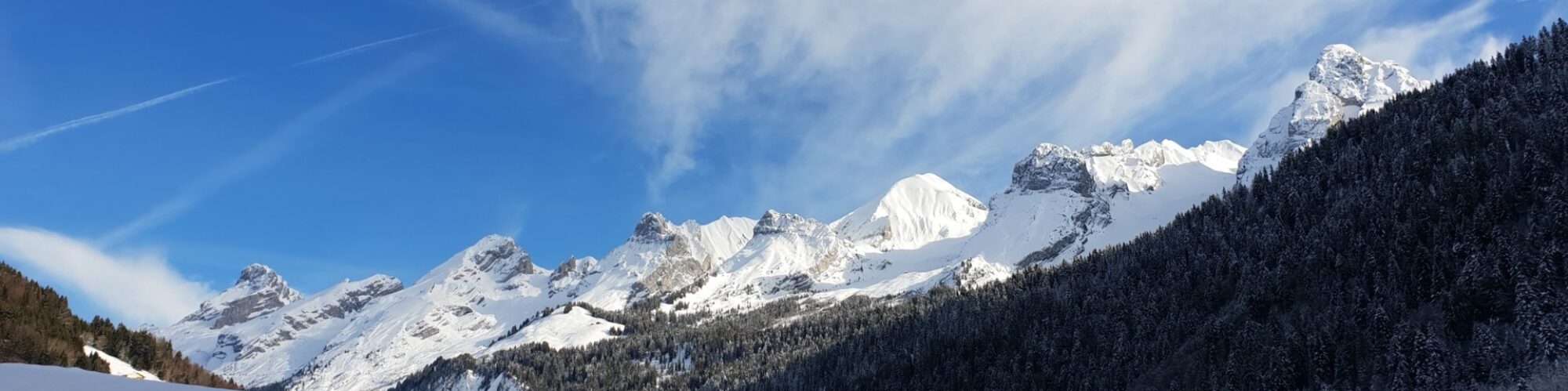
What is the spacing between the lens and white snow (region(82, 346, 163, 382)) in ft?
133

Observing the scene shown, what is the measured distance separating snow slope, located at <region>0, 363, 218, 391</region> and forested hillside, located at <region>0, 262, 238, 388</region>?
15376 mm

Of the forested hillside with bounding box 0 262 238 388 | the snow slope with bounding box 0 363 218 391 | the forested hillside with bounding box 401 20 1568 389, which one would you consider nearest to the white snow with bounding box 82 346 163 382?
the forested hillside with bounding box 0 262 238 388

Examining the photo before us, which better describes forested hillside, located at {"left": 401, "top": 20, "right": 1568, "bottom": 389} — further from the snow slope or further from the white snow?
the white snow

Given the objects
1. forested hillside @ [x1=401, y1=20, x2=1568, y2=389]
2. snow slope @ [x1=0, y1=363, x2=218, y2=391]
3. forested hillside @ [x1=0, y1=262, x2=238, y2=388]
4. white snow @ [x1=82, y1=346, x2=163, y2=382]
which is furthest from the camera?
forested hillside @ [x1=401, y1=20, x2=1568, y2=389]

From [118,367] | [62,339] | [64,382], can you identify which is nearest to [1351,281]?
[118,367]

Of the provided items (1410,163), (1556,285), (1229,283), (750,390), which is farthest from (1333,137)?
(750,390)

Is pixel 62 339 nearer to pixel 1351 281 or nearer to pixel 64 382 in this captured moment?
pixel 64 382

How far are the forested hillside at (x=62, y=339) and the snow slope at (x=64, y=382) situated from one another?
50.4ft

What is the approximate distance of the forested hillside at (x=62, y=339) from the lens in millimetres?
38500

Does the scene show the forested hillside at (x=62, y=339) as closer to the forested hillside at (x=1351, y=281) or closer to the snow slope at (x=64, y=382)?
the snow slope at (x=64, y=382)

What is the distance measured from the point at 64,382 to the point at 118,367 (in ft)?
76.4

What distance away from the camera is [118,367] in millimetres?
42062

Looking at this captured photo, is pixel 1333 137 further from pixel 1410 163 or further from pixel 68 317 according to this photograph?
pixel 68 317

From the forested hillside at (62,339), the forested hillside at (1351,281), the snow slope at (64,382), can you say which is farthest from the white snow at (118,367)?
the forested hillside at (1351,281)
